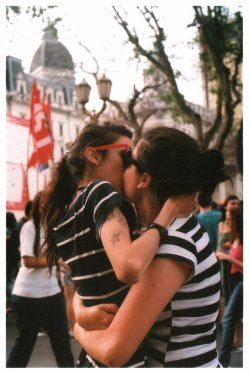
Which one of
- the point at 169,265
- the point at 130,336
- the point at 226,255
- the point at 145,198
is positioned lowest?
the point at 226,255

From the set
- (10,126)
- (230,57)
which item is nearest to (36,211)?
(10,126)

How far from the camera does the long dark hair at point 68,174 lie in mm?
1674

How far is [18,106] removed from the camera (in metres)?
13.1

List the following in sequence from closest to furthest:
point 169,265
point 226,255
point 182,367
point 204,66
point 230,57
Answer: point 169,265 → point 182,367 → point 226,255 → point 230,57 → point 204,66

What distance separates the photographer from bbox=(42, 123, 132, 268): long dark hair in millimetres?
1674

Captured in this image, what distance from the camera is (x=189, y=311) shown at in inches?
50.6

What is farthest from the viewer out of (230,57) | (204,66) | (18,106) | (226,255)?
(18,106)

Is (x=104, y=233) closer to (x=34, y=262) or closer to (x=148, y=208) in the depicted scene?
(x=148, y=208)

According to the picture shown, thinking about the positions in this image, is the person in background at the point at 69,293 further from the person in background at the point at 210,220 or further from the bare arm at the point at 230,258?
the bare arm at the point at 230,258

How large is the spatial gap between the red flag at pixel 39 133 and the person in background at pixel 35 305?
408 cm

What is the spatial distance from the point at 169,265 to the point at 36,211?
2.38 metres

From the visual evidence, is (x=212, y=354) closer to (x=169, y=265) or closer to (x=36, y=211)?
(x=169, y=265)

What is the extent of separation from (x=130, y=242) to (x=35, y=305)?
2309 mm

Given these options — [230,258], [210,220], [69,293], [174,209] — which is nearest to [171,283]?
[174,209]
